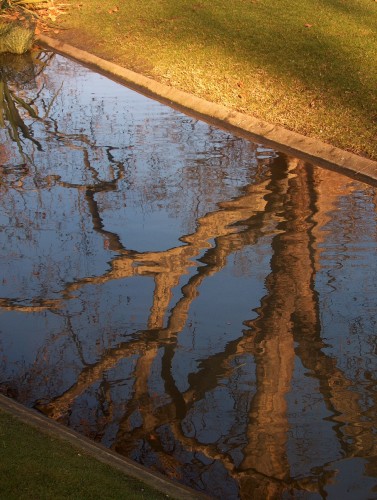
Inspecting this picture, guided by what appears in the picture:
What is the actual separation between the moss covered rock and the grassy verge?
18.3m

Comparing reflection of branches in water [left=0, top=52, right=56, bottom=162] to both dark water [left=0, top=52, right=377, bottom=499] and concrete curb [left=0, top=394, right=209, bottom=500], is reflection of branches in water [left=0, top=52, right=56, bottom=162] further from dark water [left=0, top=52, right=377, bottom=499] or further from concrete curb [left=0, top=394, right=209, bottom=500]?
concrete curb [left=0, top=394, right=209, bottom=500]

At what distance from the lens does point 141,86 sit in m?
18.0

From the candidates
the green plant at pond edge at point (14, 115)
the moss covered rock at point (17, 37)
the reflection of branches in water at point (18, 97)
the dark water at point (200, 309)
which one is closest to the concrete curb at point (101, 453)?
the dark water at point (200, 309)

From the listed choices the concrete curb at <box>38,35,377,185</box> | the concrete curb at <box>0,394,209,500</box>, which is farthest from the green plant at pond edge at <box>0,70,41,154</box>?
the concrete curb at <box>0,394,209,500</box>

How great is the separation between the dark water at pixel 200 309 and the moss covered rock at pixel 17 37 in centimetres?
968

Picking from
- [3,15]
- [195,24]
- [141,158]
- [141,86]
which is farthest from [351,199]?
[3,15]

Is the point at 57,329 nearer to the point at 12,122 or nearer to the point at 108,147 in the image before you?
the point at 108,147

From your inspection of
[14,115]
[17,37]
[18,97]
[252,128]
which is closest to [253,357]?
[252,128]

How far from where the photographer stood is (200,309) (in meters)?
7.75

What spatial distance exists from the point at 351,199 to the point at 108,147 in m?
4.13

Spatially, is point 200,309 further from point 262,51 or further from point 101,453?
point 262,51

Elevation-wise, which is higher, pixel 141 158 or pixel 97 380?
pixel 141 158

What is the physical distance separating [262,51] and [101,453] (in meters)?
14.3

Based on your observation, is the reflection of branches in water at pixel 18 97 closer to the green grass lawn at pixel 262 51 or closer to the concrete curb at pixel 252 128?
the green grass lawn at pixel 262 51
